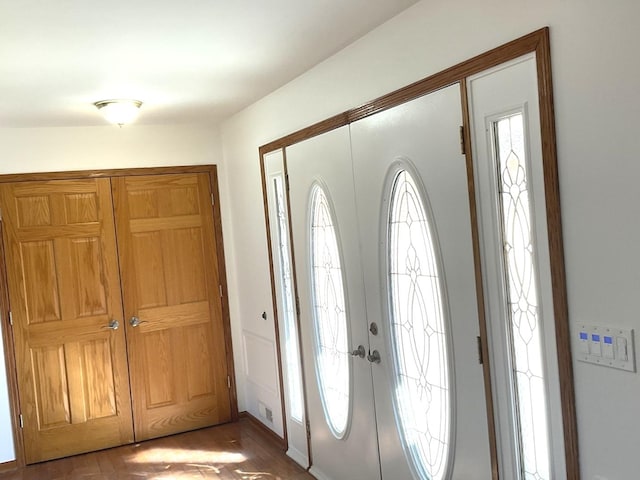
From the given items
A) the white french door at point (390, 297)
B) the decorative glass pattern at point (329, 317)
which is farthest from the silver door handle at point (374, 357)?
the decorative glass pattern at point (329, 317)

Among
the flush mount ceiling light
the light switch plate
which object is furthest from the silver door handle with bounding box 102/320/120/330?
the light switch plate

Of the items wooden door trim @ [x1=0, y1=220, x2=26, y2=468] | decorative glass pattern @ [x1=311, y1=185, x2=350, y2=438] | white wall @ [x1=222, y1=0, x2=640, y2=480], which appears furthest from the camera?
wooden door trim @ [x1=0, y1=220, x2=26, y2=468]

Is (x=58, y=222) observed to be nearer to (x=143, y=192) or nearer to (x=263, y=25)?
(x=143, y=192)

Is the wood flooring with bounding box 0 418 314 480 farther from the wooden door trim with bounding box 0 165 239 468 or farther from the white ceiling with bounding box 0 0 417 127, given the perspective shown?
the white ceiling with bounding box 0 0 417 127

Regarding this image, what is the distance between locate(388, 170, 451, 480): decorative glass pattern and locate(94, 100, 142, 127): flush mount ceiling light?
1.94 meters

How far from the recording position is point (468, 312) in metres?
2.41

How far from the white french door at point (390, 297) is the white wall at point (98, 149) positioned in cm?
151

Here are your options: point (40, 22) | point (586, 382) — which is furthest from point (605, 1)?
point (40, 22)

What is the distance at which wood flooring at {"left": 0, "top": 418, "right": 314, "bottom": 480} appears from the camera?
4047 millimetres

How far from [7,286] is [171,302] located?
117 cm

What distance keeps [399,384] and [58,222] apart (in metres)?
2.95

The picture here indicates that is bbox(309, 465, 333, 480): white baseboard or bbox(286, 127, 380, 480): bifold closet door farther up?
bbox(286, 127, 380, 480): bifold closet door

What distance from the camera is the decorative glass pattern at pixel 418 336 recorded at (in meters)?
2.62

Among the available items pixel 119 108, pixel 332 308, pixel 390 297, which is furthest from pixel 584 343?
pixel 119 108
